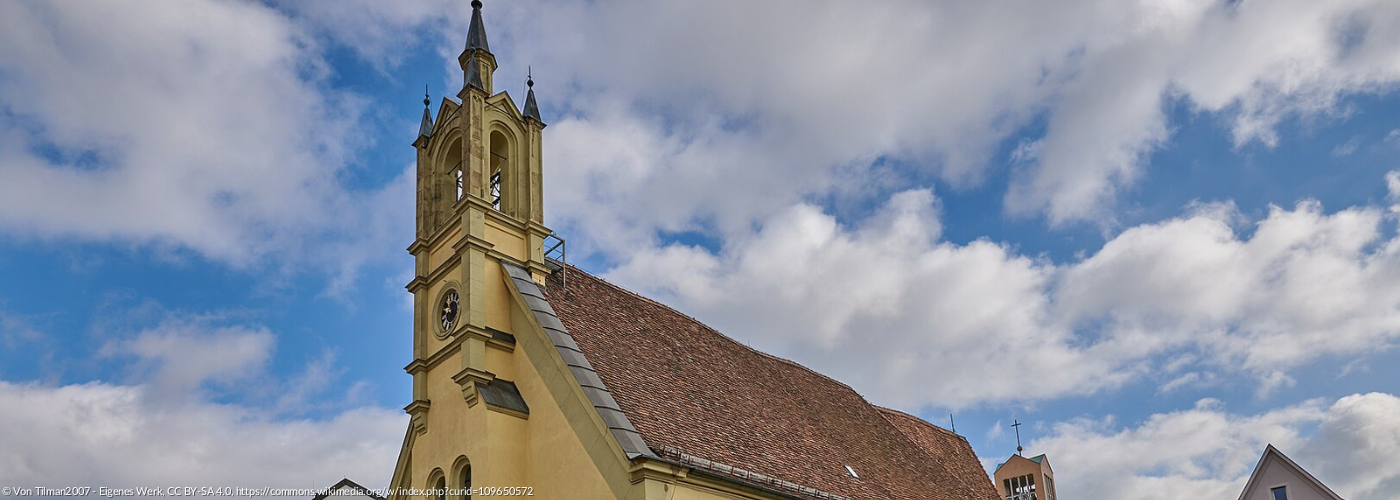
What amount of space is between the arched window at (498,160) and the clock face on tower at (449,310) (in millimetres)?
2828

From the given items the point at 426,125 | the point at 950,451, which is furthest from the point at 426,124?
the point at 950,451

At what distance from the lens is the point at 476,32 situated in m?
28.7

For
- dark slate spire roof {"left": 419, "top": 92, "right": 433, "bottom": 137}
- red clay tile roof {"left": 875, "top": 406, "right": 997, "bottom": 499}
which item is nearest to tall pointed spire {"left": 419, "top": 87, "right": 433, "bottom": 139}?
dark slate spire roof {"left": 419, "top": 92, "right": 433, "bottom": 137}

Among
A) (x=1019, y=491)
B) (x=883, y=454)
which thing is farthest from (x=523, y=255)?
(x=1019, y=491)

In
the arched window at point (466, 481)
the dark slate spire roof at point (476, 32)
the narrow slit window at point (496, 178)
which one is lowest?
the arched window at point (466, 481)

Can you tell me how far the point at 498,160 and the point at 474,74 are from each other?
2.13 metres

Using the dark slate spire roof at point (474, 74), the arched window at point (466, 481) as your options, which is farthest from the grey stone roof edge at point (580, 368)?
the dark slate spire roof at point (474, 74)

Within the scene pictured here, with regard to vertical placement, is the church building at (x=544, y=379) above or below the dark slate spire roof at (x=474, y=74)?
below

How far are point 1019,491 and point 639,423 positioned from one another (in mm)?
23984

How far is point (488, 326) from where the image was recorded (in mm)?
24219

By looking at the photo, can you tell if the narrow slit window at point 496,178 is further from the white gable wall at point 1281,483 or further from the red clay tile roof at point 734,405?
the white gable wall at point 1281,483

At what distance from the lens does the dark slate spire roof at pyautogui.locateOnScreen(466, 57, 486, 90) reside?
1063 inches

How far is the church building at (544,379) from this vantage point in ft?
72.2

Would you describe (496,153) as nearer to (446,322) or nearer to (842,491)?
(446,322)
